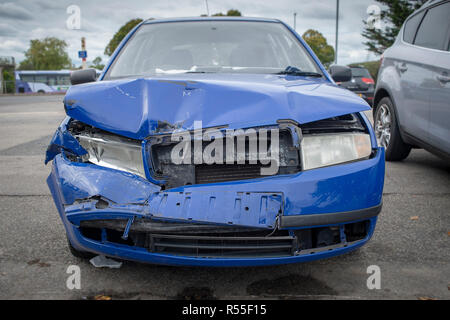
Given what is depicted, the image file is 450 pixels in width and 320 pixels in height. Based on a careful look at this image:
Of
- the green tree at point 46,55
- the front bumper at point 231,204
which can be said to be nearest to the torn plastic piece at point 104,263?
the front bumper at point 231,204

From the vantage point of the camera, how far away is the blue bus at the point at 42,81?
40.9 m

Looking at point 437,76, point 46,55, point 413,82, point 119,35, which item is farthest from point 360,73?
point 46,55

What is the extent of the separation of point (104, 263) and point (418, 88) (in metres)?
3.28

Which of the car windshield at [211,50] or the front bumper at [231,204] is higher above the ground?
the car windshield at [211,50]

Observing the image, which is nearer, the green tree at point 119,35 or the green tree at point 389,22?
the green tree at point 389,22

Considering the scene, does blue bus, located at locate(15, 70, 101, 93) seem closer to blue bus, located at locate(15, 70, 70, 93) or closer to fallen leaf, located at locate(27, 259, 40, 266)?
blue bus, located at locate(15, 70, 70, 93)

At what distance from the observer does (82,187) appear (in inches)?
74.3

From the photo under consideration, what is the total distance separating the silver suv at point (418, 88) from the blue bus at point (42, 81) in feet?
132

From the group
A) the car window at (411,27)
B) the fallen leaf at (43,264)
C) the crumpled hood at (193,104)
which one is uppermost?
the car window at (411,27)

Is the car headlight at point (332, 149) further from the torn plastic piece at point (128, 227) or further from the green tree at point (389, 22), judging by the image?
the green tree at point (389, 22)

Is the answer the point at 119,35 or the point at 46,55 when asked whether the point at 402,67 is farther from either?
the point at 46,55

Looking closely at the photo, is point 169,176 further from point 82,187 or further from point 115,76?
point 115,76

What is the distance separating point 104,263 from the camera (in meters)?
2.34

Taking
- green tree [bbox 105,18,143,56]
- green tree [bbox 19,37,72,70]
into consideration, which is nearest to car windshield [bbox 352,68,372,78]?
green tree [bbox 105,18,143,56]
